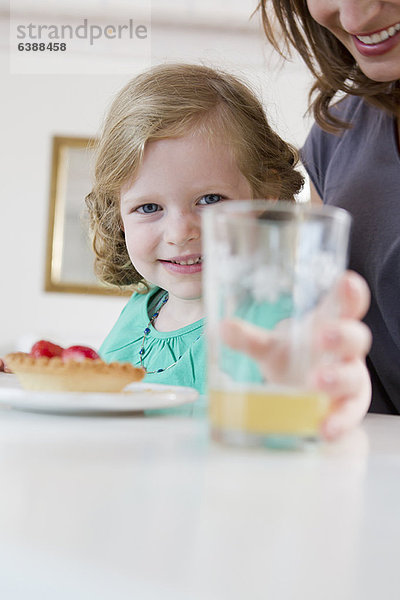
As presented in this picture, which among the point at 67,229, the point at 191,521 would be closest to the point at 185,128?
the point at 191,521

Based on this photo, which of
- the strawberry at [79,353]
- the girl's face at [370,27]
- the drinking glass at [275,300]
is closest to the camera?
the drinking glass at [275,300]

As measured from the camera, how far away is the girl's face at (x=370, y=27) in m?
1.10

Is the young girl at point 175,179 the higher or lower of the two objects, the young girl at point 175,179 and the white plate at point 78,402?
the higher

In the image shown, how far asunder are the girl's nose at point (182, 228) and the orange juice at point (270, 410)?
831 millimetres

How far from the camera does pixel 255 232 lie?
487 millimetres

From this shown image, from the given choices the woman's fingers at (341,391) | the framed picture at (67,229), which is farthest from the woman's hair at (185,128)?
the framed picture at (67,229)

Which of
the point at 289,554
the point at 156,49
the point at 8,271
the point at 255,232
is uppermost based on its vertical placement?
the point at 156,49

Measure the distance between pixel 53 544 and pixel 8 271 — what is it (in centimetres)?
492

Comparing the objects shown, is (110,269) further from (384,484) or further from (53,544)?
(53,544)

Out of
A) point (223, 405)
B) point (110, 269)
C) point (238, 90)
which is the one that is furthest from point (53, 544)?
point (110, 269)

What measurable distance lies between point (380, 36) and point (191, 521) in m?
0.99

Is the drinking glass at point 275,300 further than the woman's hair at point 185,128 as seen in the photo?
No

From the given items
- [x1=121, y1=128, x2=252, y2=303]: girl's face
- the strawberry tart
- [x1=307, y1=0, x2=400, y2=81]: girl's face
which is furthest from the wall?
the strawberry tart

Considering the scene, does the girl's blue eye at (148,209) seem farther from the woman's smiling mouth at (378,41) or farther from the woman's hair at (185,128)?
the woman's smiling mouth at (378,41)
